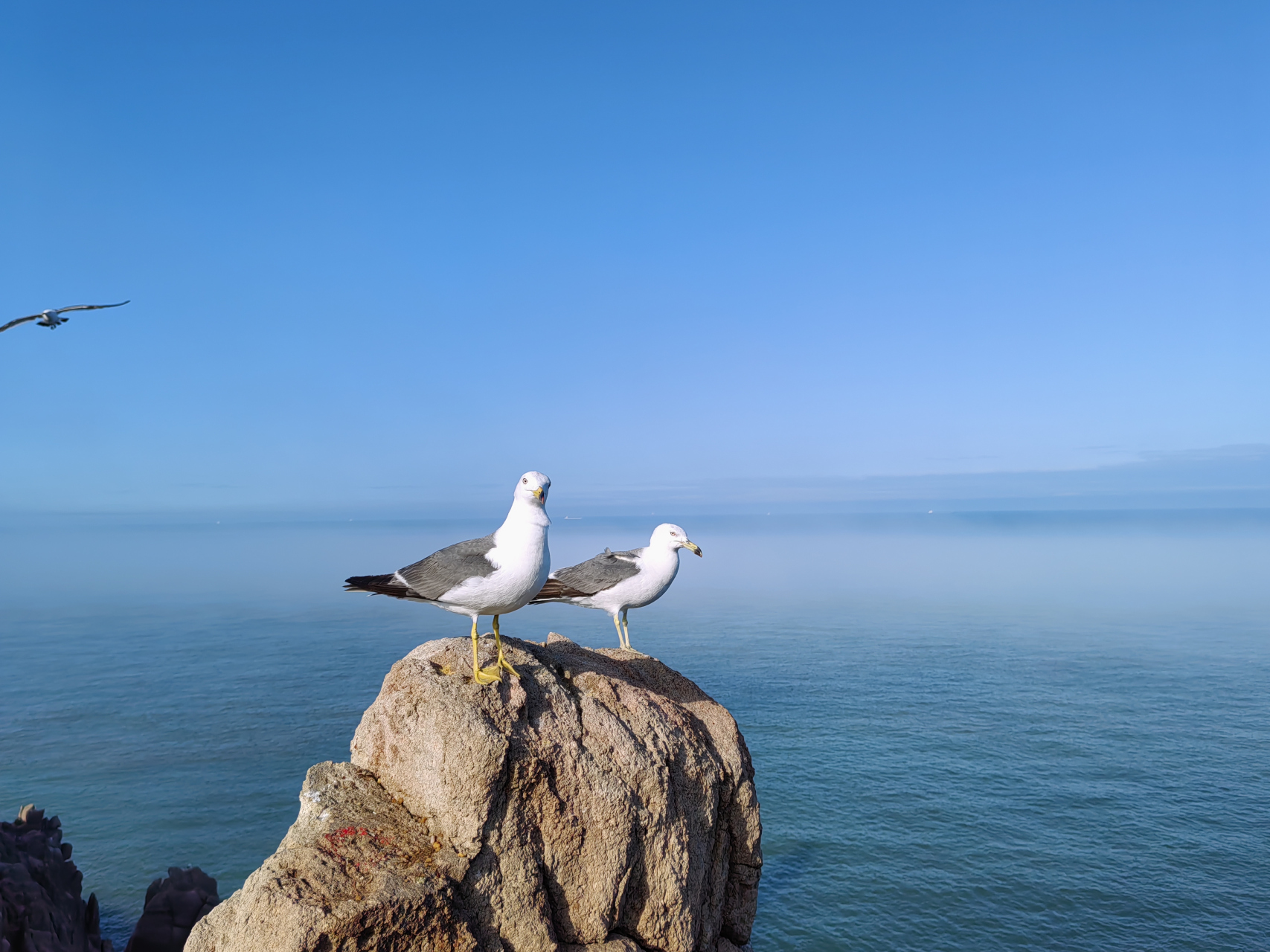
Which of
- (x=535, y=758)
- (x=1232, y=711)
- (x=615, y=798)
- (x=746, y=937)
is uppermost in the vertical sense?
(x=535, y=758)

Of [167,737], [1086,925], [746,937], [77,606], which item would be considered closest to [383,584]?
[746,937]

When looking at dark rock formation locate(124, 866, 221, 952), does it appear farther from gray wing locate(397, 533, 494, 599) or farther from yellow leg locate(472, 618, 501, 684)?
gray wing locate(397, 533, 494, 599)

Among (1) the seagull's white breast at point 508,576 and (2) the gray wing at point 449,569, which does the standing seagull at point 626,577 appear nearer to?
(2) the gray wing at point 449,569

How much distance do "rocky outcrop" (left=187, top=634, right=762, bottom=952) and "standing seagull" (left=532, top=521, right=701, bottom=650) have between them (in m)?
2.09

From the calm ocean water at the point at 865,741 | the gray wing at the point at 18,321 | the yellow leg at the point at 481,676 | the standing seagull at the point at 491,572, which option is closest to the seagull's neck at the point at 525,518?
the standing seagull at the point at 491,572

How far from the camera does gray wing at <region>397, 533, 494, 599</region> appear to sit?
31.3 feet

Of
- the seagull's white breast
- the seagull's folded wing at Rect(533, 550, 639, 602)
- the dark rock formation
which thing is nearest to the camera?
the seagull's white breast

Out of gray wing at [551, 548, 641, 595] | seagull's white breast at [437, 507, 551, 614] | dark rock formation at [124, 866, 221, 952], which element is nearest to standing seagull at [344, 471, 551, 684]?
seagull's white breast at [437, 507, 551, 614]

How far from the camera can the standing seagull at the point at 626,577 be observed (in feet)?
45.1

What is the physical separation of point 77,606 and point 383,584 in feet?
302

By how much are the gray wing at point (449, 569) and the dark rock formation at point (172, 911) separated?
43.9ft

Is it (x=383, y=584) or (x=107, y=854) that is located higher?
(x=383, y=584)

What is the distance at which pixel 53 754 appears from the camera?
37.1 m

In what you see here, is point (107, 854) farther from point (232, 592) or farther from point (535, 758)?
point (232, 592)
